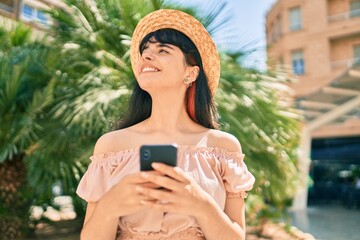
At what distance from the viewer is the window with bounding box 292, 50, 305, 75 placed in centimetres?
2058

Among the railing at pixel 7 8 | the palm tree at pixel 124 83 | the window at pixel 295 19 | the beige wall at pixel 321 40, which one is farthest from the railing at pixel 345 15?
the palm tree at pixel 124 83

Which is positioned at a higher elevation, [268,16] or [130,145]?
[268,16]

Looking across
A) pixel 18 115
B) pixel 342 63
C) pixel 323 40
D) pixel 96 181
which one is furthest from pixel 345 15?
pixel 96 181

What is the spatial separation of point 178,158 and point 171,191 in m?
0.22

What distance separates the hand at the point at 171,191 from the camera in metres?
0.85

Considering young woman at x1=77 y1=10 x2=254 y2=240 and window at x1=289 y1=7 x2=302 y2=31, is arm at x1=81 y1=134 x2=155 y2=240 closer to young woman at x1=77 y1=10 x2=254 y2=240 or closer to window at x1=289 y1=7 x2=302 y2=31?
young woman at x1=77 y1=10 x2=254 y2=240

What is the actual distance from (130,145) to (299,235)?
6.08 meters

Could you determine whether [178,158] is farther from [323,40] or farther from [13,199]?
[323,40]

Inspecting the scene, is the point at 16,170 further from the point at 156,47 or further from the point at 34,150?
the point at 156,47

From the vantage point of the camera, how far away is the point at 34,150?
4.16m

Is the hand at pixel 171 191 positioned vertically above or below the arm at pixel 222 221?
above

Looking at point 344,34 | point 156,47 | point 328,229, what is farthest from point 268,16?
point 156,47

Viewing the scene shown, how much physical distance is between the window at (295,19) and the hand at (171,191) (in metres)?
21.6

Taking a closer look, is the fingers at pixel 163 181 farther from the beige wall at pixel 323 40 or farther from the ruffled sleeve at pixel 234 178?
the beige wall at pixel 323 40
